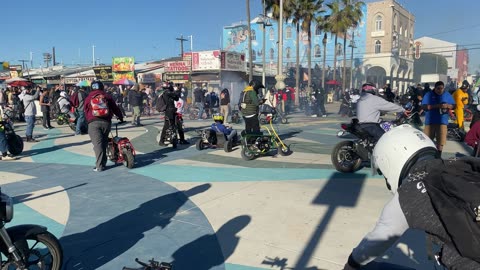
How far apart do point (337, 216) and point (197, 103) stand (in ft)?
55.0

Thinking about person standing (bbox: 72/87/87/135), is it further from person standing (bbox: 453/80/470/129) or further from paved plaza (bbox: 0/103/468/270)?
person standing (bbox: 453/80/470/129)

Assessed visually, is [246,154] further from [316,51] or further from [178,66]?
[316,51]

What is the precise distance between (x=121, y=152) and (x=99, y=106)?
3.52 ft

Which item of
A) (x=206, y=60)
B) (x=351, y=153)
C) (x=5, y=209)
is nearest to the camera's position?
(x=5, y=209)

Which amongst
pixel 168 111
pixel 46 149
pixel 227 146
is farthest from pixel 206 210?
pixel 46 149

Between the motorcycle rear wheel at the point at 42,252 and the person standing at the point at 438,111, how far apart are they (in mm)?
7641

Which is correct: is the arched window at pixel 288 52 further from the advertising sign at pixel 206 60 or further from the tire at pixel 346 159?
the tire at pixel 346 159

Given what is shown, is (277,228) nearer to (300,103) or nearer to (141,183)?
(141,183)

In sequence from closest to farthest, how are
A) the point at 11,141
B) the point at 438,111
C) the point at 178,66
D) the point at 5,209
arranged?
the point at 5,209, the point at 438,111, the point at 11,141, the point at 178,66

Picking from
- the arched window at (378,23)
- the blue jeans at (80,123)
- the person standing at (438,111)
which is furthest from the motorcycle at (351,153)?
the arched window at (378,23)

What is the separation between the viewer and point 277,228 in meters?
4.56

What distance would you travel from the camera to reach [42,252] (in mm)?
3348

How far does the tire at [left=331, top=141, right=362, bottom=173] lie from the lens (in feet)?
24.3

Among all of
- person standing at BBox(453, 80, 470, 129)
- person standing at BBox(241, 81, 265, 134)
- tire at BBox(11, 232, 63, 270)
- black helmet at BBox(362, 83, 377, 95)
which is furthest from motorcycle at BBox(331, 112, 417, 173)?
tire at BBox(11, 232, 63, 270)
